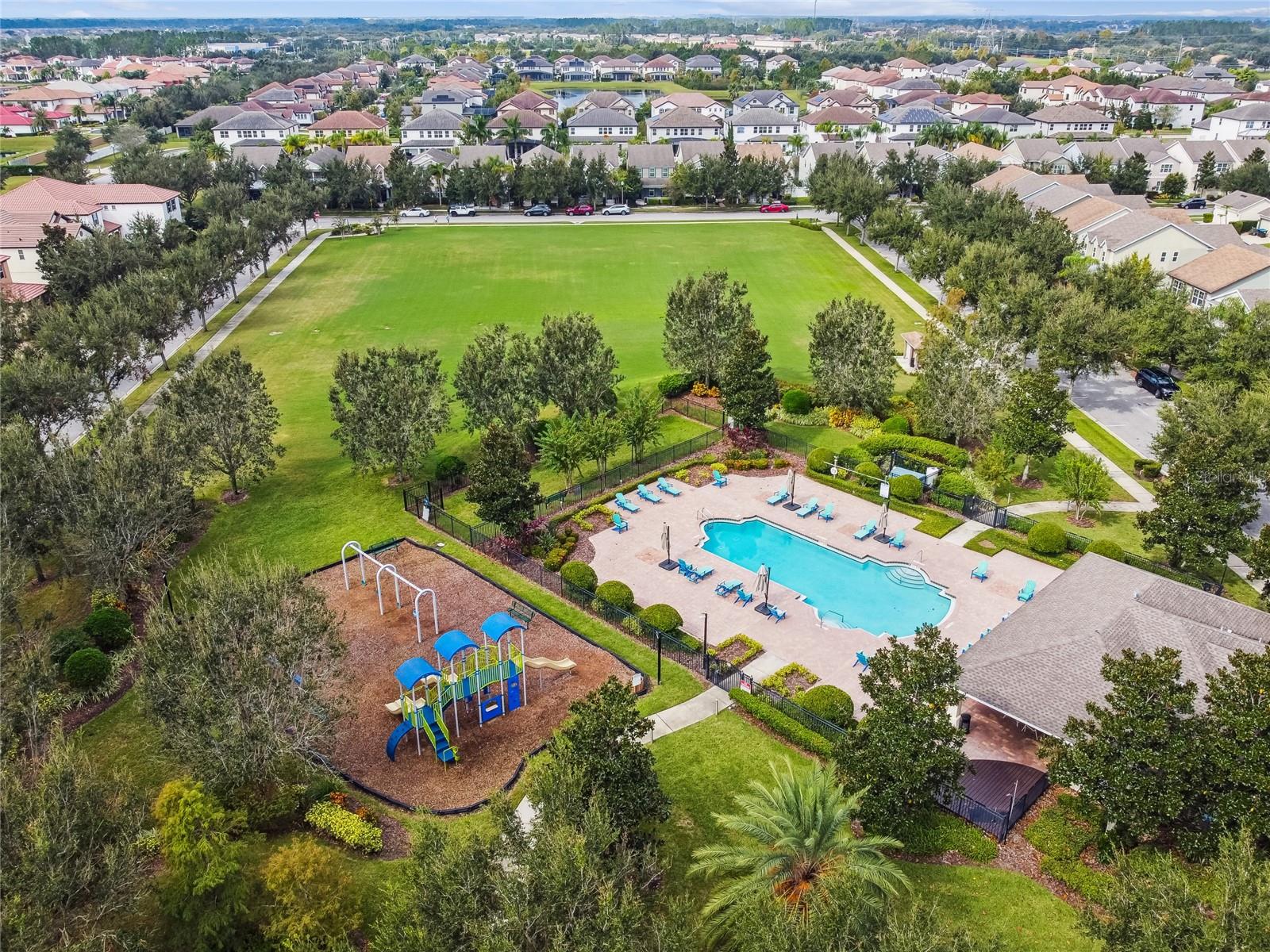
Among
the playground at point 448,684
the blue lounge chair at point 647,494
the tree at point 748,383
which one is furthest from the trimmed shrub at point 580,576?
the tree at point 748,383

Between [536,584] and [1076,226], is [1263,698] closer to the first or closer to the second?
[536,584]

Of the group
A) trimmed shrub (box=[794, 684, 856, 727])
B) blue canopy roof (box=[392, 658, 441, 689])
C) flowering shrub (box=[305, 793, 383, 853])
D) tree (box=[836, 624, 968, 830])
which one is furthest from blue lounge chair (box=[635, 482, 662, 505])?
flowering shrub (box=[305, 793, 383, 853])

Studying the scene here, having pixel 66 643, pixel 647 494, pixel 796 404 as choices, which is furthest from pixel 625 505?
pixel 66 643

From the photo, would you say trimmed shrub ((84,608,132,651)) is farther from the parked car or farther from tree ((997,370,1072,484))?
the parked car

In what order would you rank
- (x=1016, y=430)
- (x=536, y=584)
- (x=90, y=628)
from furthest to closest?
(x=1016, y=430) < (x=536, y=584) < (x=90, y=628)

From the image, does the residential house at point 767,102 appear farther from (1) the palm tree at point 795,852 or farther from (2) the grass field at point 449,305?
(1) the palm tree at point 795,852

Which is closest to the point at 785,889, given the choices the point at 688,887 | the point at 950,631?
the point at 688,887

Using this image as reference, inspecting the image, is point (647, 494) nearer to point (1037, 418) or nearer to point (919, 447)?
point (919, 447)
